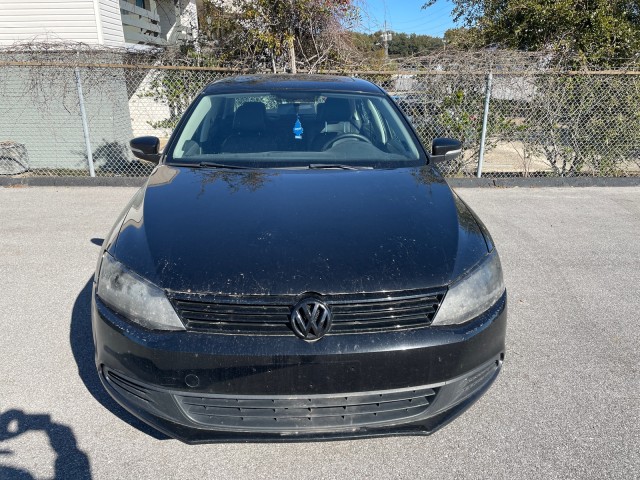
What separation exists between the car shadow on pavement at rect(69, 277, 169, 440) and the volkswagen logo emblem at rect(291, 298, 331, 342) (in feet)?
3.35

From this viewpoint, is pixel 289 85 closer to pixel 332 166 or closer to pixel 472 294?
pixel 332 166

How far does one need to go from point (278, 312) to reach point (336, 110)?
2.11 m

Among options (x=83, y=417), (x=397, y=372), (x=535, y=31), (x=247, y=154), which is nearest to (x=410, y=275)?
(x=397, y=372)

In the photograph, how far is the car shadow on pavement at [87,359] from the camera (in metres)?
2.52

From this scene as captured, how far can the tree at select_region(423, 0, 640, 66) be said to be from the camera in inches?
316

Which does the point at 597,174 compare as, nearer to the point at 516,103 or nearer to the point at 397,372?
the point at 516,103

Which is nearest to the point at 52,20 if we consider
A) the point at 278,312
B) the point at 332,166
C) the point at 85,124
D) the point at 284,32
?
the point at 85,124

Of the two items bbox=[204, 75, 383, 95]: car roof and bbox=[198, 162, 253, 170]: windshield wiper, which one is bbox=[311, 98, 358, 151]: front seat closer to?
bbox=[204, 75, 383, 95]: car roof

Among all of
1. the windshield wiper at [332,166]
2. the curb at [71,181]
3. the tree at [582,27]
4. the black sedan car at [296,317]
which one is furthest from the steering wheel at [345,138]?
the tree at [582,27]

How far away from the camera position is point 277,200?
259 cm

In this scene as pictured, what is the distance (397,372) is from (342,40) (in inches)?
312

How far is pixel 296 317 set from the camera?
6.36 ft

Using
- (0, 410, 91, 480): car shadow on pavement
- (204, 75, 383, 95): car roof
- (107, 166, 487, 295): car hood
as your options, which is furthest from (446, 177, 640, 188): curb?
(0, 410, 91, 480): car shadow on pavement

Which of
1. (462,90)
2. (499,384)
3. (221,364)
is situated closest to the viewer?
(221,364)
